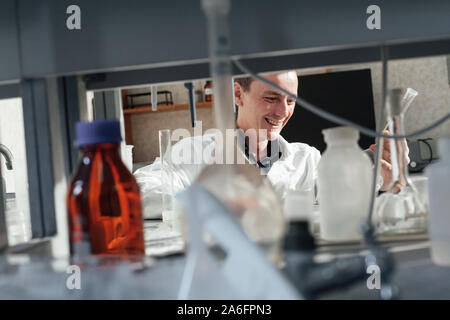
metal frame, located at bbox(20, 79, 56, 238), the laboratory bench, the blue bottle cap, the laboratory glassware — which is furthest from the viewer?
the laboratory glassware

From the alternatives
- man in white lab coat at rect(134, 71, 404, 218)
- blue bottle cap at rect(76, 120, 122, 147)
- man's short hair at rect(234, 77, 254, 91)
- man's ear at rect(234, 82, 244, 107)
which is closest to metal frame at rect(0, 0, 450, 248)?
blue bottle cap at rect(76, 120, 122, 147)

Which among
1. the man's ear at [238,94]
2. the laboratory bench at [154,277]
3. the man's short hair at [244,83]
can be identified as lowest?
the laboratory bench at [154,277]

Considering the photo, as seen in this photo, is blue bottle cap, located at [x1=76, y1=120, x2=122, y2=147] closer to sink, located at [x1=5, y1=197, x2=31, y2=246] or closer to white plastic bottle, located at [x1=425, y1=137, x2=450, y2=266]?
sink, located at [x1=5, y1=197, x2=31, y2=246]

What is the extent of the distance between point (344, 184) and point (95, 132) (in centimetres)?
33

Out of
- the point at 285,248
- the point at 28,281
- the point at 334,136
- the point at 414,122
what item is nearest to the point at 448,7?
the point at 334,136

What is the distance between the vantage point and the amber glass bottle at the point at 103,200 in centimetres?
56

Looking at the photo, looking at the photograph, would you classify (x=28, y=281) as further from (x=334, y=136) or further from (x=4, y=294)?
(x=334, y=136)

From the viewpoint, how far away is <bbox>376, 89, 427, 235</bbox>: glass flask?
0.65 m

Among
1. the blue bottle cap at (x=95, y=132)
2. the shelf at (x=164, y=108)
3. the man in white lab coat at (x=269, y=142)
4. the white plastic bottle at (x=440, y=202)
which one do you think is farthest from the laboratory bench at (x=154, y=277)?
the shelf at (x=164, y=108)

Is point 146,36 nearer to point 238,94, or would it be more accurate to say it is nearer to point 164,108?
point 238,94

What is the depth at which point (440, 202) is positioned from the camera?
1.79 feet

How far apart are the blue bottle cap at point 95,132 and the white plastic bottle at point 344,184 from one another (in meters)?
0.28

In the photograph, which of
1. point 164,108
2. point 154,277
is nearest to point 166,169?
point 154,277

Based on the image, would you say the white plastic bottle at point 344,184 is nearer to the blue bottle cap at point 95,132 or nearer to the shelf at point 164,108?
the blue bottle cap at point 95,132
